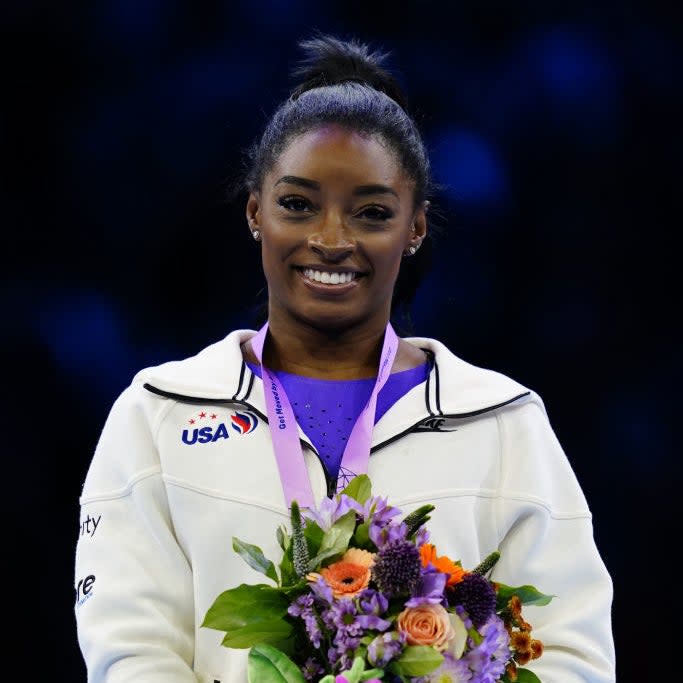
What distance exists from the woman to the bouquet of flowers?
0.89 feet

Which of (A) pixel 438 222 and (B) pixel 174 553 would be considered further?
(A) pixel 438 222

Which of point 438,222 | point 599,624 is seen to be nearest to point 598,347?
point 438,222

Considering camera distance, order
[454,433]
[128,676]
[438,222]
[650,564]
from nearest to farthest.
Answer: [128,676], [454,433], [438,222], [650,564]

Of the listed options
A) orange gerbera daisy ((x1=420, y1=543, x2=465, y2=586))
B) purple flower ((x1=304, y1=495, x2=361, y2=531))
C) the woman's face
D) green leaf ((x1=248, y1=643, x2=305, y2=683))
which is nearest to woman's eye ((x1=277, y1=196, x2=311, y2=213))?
the woman's face

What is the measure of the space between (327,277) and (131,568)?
646 mm

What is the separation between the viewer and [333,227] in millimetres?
2693

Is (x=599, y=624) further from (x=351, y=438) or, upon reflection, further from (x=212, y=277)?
(x=212, y=277)

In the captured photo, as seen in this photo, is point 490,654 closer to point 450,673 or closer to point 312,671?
point 450,673

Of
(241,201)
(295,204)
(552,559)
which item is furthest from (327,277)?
(241,201)

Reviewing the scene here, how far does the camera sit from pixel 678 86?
376 cm

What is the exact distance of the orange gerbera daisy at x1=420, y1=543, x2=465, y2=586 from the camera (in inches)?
88.5

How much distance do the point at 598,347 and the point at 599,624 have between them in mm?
1289

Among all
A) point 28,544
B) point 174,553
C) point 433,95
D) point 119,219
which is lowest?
point 28,544

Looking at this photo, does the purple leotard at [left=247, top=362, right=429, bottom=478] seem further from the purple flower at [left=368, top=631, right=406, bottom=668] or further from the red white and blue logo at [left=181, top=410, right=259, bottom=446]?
the purple flower at [left=368, top=631, right=406, bottom=668]
